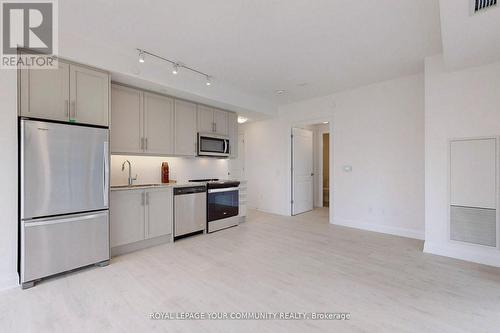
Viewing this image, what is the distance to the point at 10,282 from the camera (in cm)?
239

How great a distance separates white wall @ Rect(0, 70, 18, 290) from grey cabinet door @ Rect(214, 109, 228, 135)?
3.02 metres

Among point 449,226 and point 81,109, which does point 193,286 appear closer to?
point 81,109

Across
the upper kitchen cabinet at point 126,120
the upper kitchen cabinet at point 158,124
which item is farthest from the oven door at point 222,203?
the upper kitchen cabinet at point 126,120

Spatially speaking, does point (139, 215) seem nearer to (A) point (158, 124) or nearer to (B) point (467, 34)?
(A) point (158, 124)

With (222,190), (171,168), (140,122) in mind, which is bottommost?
(222,190)

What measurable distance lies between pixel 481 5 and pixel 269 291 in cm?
319

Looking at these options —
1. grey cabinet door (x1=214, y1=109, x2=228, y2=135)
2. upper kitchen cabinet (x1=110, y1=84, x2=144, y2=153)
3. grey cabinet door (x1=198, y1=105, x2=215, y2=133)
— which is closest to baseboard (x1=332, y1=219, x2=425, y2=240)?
grey cabinet door (x1=214, y1=109, x2=228, y2=135)

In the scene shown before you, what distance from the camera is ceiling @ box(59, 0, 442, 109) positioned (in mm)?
2279

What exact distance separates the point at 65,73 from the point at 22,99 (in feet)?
1.70

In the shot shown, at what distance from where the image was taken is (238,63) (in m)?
3.51

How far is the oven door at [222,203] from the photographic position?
4395 millimetres

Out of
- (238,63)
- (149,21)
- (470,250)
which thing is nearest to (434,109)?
(470,250)

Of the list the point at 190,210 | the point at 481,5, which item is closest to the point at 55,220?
the point at 190,210

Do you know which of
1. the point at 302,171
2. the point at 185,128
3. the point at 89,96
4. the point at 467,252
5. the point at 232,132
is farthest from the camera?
the point at 302,171
